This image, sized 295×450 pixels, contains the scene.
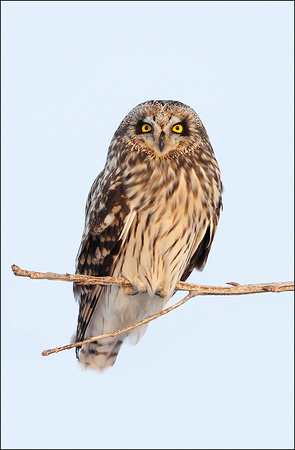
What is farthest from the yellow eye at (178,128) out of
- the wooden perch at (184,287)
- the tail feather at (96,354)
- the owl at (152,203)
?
Answer: the tail feather at (96,354)

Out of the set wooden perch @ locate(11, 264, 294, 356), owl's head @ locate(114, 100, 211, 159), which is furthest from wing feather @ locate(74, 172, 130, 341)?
wooden perch @ locate(11, 264, 294, 356)

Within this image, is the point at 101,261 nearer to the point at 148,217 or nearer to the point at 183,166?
the point at 148,217

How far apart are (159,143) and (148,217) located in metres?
0.53

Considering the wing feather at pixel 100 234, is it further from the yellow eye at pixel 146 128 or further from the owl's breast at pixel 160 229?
the yellow eye at pixel 146 128

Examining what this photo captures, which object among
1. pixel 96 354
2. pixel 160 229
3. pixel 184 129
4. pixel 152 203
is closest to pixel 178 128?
pixel 184 129

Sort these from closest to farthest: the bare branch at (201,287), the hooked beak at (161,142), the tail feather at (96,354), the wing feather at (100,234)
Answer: the bare branch at (201,287), the hooked beak at (161,142), the wing feather at (100,234), the tail feather at (96,354)

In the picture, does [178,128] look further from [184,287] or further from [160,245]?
[184,287]

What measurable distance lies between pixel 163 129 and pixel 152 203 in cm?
53

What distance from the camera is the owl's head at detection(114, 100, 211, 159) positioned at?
4.55 metres

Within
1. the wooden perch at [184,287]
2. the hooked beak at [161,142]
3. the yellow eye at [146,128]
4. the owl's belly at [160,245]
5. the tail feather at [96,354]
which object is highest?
the yellow eye at [146,128]

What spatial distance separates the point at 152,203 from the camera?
459cm

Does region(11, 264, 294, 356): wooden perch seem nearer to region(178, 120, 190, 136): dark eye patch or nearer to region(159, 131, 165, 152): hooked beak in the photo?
region(159, 131, 165, 152): hooked beak

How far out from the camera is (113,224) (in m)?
4.64

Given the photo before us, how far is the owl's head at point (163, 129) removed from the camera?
455 centimetres
